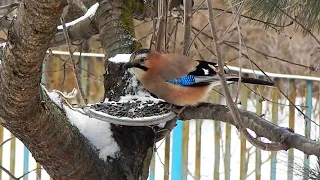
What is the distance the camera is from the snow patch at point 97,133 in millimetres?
1191

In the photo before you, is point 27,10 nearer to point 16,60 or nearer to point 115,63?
point 16,60

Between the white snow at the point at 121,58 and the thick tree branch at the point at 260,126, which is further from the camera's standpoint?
the white snow at the point at 121,58

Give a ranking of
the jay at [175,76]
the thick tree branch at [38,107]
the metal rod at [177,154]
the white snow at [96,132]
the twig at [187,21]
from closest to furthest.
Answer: the thick tree branch at [38,107], the twig at [187,21], the white snow at [96,132], the jay at [175,76], the metal rod at [177,154]

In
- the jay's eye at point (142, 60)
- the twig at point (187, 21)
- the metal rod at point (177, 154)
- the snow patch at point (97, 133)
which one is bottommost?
the metal rod at point (177, 154)

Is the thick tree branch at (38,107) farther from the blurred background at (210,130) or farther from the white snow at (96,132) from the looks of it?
the blurred background at (210,130)

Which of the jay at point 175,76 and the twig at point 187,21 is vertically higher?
the twig at point 187,21

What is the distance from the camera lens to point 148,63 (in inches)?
53.6

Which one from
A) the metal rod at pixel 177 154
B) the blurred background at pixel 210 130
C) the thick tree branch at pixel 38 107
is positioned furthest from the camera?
the metal rod at pixel 177 154

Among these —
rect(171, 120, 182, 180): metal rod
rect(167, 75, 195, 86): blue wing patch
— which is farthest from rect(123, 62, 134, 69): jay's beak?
rect(171, 120, 182, 180): metal rod

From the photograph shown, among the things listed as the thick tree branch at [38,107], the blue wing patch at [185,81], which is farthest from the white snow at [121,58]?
the thick tree branch at [38,107]

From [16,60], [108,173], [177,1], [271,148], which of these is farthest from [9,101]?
[177,1]

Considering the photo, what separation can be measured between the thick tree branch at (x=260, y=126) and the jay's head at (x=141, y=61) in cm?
18

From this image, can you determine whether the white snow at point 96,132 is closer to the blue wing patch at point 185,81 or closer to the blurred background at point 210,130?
the blue wing patch at point 185,81

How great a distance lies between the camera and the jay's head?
4.28ft
